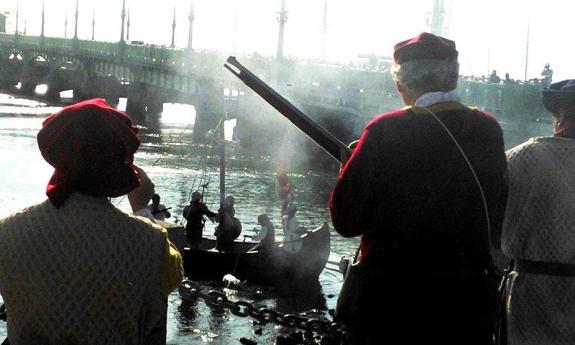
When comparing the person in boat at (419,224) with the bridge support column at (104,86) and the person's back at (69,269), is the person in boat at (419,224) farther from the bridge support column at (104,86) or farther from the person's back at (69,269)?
the bridge support column at (104,86)

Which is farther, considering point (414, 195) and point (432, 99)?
point (432, 99)

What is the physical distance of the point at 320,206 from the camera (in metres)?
37.4

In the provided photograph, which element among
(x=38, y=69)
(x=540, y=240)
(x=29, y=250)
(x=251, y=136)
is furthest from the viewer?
(x=38, y=69)

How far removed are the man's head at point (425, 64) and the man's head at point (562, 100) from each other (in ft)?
2.56

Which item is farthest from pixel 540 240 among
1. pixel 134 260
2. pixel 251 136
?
pixel 251 136

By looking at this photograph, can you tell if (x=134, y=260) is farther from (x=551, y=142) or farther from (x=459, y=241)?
(x=551, y=142)

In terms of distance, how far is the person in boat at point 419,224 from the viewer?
3471 millimetres

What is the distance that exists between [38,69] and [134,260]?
111 metres

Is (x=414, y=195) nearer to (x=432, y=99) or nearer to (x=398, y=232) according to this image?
(x=398, y=232)

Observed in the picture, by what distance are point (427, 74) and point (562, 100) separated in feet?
2.95

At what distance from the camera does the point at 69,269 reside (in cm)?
315

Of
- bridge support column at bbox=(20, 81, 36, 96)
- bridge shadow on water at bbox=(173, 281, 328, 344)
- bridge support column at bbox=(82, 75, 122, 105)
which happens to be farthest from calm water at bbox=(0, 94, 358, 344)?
bridge support column at bbox=(20, 81, 36, 96)

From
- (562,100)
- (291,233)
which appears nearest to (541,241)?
(562,100)

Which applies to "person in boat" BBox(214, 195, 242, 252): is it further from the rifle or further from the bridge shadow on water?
the rifle
